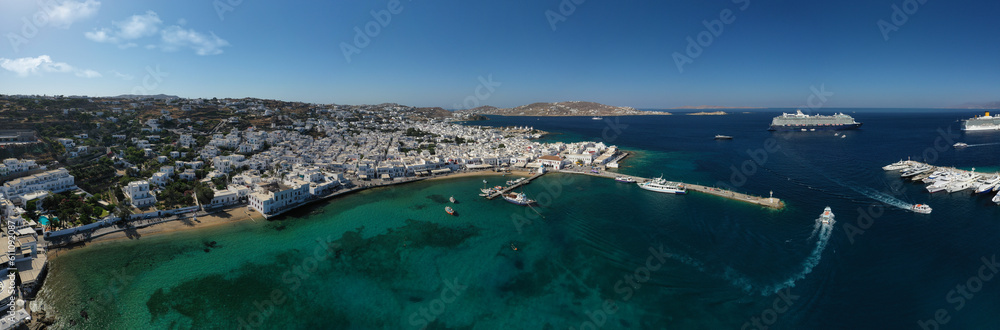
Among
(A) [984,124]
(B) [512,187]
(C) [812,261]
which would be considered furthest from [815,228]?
(A) [984,124]

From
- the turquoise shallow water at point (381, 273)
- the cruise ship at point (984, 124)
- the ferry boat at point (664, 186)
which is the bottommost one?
the turquoise shallow water at point (381, 273)

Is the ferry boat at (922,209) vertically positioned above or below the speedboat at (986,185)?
below

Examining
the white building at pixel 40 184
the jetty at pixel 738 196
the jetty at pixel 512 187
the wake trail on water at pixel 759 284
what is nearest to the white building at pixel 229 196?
the white building at pixel 40 184

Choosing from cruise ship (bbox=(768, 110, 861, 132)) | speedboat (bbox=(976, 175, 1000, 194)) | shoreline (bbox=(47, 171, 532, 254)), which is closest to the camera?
shoreline (bbox=(47, 171, 532, 254))

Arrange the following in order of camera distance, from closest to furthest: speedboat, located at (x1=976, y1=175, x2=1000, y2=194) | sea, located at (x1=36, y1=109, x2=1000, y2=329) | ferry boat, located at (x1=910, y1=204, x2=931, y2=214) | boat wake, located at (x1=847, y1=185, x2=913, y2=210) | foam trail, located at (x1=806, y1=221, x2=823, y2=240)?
sea, located at (x1=36, y1=109, x2=1000, y2=329) < foam trail, located at (x1=806, y1=221, x2=823, y2=240) < ferry boat, located at (x1=910, y1=204, x2=931, y2=214) < boat wake, located at (x1=847, y1=185, x2=913, y2=210) < speedboat, located at (x1=976, y1=175, x2=1000, y2=194)

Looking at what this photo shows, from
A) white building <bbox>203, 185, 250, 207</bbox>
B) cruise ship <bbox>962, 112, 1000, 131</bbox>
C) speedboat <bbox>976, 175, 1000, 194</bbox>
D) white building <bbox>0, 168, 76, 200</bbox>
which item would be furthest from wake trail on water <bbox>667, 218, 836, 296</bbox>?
cruise ship <bbox>962, 112, 1000, 131</bbox>

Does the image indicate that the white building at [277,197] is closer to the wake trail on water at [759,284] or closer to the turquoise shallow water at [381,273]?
the turquoise shallow water at [381,273]

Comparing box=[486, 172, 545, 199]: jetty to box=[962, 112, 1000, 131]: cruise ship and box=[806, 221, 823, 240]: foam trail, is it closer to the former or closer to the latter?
box=[806, 221, 823, 240]: foam trail
